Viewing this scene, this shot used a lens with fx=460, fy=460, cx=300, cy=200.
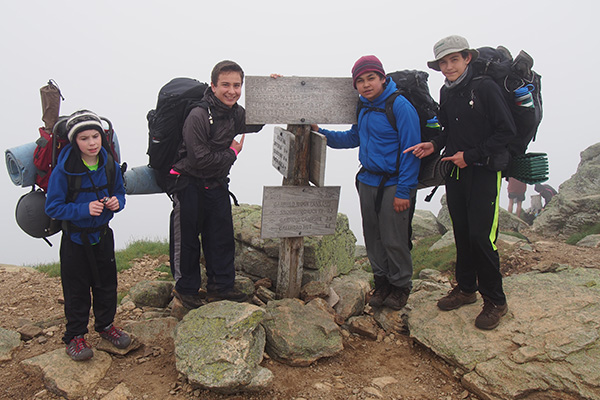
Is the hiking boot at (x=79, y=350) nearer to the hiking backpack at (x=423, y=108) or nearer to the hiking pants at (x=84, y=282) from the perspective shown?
the hiking pants at (x=84, y=282)

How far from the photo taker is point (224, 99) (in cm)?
564

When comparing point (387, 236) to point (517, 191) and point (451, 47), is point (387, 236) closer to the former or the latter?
point (451, 47)

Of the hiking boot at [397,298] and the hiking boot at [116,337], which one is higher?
the hiking boot at [397,298]

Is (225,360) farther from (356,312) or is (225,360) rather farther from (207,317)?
(356,312)

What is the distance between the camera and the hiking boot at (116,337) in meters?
5.45

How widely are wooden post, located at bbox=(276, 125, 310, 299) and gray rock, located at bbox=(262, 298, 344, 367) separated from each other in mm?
517

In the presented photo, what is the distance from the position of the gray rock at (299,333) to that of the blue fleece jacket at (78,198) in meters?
2.20

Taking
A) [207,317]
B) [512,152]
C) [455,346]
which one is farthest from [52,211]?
[512,152]

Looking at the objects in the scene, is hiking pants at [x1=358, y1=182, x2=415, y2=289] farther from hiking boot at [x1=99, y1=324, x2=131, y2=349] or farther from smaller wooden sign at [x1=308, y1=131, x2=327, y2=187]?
hiking boot at [x1=99, y1=324, x2=131, y2=349]

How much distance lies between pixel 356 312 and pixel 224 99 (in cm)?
353

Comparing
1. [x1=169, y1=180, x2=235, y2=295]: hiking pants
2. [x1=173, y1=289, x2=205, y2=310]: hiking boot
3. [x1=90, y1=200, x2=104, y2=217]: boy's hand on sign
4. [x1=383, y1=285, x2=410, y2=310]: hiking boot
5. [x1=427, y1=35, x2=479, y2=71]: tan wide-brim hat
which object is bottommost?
[x1=173, y1=289, x2=205, y2=310]: hiking boot

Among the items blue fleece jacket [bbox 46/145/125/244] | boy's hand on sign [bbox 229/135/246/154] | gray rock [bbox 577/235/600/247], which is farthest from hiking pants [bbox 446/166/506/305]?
gray rock [bbox 577/235/600/247]

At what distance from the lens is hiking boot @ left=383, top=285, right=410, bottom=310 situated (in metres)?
6.34

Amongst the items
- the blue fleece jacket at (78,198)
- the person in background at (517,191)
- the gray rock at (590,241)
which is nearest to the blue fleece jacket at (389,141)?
the blue fleece jacket at (78,198)
